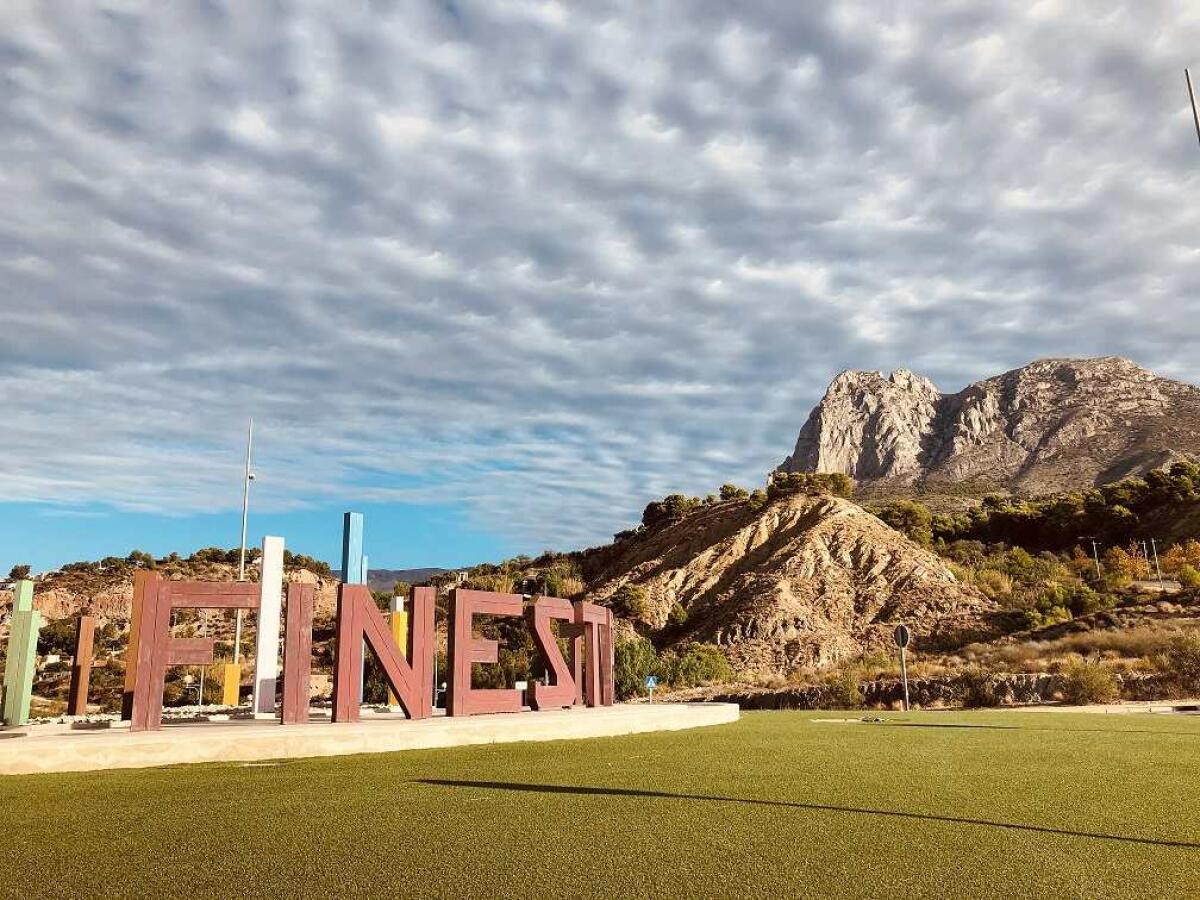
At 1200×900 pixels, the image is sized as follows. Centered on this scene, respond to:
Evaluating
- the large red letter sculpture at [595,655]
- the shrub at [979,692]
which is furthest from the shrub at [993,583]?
the large red letter sculpture at [595,655]

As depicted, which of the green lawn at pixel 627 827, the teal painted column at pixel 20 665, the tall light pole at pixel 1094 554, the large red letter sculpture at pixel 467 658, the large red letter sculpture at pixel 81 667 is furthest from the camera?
the tall light pole at pixel 1094 554

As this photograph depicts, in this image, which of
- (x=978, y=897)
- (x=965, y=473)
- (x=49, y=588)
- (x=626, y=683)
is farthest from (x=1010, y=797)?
(x=965, y=473)

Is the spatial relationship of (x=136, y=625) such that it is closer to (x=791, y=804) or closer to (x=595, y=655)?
(x=595, y=655)

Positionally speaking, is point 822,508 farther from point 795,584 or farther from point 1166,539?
point 1166,539

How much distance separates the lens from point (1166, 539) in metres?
52.6

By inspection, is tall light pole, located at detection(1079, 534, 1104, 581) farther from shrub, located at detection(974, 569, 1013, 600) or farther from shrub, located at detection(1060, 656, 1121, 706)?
shrub, located at detection(1060, 656, 1121, 706)

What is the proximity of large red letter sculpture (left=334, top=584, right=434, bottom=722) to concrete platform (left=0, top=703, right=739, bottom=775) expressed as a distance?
21.8 inches

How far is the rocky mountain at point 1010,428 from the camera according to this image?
8006 centimetres

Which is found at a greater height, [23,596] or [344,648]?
[23,596]

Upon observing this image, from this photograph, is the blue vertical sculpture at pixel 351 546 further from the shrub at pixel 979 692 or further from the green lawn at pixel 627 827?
the shrub at pixel 979 692

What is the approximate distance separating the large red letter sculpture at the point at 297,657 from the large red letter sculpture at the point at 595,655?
256 inches

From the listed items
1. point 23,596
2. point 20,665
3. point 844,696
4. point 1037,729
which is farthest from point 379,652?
point 844,696

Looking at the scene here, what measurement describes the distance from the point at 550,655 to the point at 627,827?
40.1 ft

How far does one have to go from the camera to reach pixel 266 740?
1171 cm
